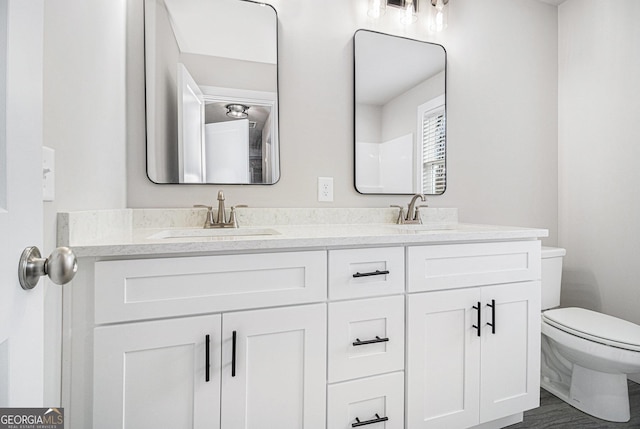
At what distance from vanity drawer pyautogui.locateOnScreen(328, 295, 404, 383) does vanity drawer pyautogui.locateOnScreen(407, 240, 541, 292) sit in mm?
129

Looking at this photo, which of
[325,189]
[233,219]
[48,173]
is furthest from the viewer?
[325,189]

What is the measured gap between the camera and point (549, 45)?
219cm

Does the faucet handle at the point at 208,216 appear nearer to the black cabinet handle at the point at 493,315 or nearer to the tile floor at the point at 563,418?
the black cabinet handle at the point at 493,315

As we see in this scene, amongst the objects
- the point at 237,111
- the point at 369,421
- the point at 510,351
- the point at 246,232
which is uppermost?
→ the point at 237,111

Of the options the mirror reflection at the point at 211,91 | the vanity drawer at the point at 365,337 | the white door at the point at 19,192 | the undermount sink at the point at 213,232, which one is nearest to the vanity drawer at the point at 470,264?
the vanity drawer at the point at 365,337

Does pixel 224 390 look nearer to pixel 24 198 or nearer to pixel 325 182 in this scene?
pixel 24 198

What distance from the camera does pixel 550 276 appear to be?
183 cm

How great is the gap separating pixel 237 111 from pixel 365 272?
95cm

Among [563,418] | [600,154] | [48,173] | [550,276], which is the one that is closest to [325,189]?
[48,173]

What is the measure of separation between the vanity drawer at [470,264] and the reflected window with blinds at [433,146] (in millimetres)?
610

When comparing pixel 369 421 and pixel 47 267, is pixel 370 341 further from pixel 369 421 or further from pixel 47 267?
pixel 47 267

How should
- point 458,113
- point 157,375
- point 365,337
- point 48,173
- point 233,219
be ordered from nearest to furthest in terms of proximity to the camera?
point 48,173 → point 157,375 → point 365,337 → point 233,219 → point 458,113

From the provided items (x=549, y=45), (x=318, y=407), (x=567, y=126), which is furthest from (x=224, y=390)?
(x=549, y=45)

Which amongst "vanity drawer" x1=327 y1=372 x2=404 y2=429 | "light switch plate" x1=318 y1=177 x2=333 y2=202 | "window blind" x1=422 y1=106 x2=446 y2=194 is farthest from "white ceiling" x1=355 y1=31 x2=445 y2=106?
"vanity drawer" x1=327 y1=372 x2=404 y2=429
